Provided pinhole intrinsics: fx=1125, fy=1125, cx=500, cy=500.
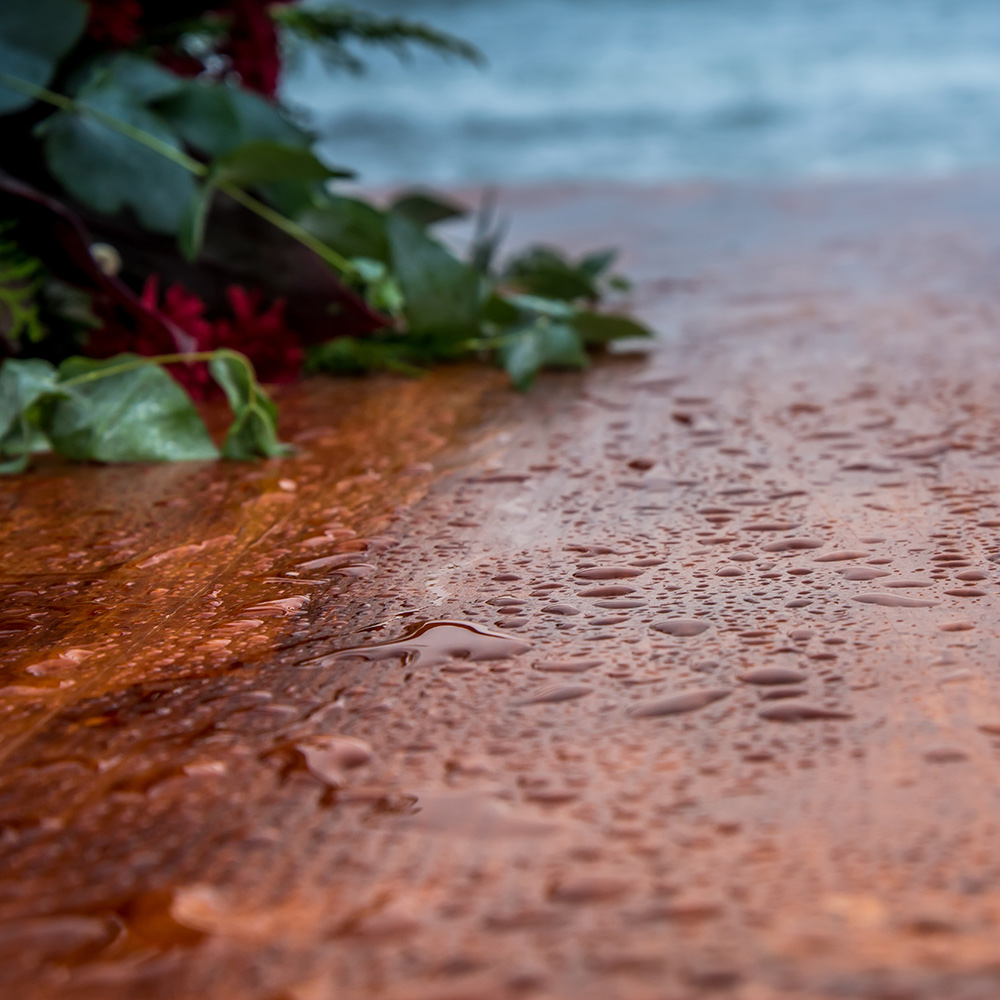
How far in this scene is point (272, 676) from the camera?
250mm

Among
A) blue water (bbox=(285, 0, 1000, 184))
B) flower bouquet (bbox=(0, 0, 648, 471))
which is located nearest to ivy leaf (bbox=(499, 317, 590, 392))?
flower bouquet (bbox=(0, 0, 648, 471))

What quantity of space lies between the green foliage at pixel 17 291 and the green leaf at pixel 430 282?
17cm

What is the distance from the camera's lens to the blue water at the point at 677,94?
8.22ft

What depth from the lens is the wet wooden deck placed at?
0.53 feet

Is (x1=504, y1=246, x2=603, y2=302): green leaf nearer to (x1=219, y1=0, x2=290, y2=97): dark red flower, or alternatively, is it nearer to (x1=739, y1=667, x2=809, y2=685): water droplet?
(x1=219, y1=0, x2=290, y2=97): dark red flower

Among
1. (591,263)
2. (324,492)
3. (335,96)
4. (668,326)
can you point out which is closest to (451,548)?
(324,492)

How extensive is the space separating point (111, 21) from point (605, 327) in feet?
1.00

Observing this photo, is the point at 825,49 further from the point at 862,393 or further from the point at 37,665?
the point at 37,665

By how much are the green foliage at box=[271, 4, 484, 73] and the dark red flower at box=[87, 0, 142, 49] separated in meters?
0.18

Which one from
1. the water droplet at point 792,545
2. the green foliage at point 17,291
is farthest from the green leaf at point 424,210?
the water droplet at point 792,545

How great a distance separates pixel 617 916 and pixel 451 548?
17cm

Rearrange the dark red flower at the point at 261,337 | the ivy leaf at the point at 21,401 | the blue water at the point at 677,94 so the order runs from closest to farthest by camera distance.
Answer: the ivy leaf at the point at 21,401 → the dark red flower at the point at 261,337 → the blue water at the point at 677,94

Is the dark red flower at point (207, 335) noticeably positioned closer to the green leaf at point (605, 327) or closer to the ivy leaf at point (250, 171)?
the ivy leaf at point (250, 171)

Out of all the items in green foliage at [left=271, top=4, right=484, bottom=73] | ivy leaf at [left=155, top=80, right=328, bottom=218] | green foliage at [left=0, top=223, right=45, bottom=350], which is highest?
green foliage at [left=271, top=4, right=484, bottom=73]
